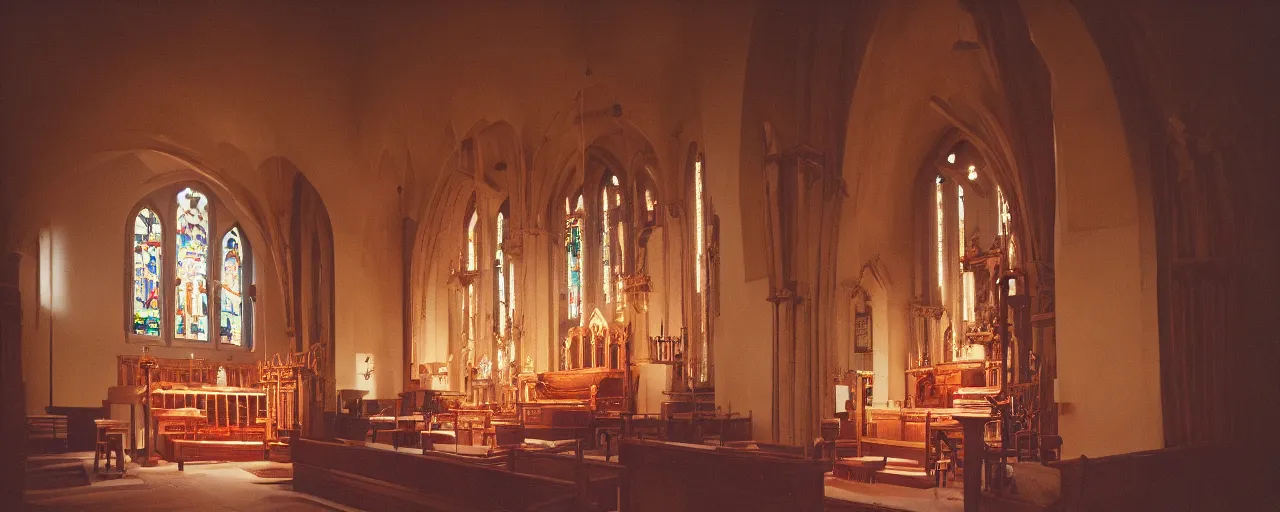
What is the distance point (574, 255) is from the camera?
23.8 metres

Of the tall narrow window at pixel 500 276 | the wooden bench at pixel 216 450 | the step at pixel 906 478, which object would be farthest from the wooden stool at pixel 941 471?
the tall narrow window at pixel 500 276

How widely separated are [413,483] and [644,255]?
12025 millimetres

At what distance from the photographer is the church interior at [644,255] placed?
771 cm

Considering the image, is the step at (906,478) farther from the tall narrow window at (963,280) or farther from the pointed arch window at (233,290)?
the pointed arch window at (233,290)

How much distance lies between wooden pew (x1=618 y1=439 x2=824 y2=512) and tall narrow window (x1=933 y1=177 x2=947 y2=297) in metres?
12.9

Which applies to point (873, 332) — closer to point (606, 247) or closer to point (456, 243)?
point (606, 247)

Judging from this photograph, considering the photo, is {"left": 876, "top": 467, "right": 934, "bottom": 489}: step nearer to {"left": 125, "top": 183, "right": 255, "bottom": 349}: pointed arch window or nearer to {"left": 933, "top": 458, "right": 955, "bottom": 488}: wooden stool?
{"left": 933, "top": 458, "right": 955, "bottom": 488}: wooden stool

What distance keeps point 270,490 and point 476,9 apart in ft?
29.5

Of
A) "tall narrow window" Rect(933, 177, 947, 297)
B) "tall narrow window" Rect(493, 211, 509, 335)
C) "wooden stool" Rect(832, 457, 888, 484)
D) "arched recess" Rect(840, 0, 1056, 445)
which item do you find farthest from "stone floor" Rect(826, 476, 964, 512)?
"tall narrow window" Rect(493, 211, 509, 335)

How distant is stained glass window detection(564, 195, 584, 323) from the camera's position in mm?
23562

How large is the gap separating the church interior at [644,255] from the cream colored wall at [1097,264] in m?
0.03

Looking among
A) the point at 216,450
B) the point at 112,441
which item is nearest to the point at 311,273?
the point at 216,450

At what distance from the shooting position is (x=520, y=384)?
70.5 ft

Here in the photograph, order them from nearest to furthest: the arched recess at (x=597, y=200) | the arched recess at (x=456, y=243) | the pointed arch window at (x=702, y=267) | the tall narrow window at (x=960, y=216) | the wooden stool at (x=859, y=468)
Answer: the wooden stool at (x=859, y=468) → the pointed arch window at (x=702, y=267) → the tall narrow window at (x=960, y=216) → the arched recess at (x=597, y=200) → the arched recess at (x=456, y=243)
